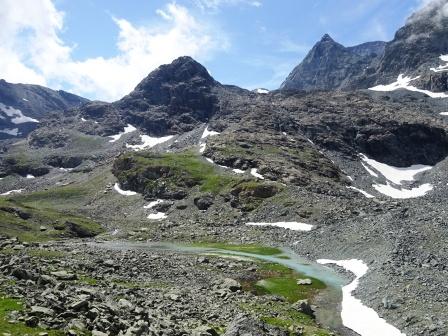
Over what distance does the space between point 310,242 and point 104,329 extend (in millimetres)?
75609

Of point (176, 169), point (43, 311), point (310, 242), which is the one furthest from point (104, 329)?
point (176, 169)

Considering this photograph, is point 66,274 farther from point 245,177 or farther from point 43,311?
point 245,177

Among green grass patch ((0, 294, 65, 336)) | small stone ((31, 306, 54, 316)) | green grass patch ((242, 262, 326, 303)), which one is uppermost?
small stone ((31, 306, 54, 316))

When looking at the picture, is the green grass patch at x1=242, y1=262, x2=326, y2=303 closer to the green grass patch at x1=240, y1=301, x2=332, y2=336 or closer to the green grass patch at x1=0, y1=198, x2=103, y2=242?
the green grass patch at x1=240, y1=301, x2=332, y2=336

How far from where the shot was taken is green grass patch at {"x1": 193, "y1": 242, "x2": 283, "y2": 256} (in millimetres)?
97438

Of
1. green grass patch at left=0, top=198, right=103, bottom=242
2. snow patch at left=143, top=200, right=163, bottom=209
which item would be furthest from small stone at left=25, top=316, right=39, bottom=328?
snow patch at left=143, top=200, right=163, bottom=209

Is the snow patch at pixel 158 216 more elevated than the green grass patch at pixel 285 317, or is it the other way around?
the snow patch at pixel 158 216

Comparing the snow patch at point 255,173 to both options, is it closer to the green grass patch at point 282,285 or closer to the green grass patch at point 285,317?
the green grass patch at point 282,285

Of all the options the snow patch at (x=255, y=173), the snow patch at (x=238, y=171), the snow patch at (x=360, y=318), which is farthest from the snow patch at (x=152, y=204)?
the snow patch at (x=360, y=318)

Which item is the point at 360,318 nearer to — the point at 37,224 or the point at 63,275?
the point at 63,275

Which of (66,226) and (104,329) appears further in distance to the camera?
(66,226)

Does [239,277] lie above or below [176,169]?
below

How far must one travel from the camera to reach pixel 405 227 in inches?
3179

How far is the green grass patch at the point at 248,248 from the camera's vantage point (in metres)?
97.4
